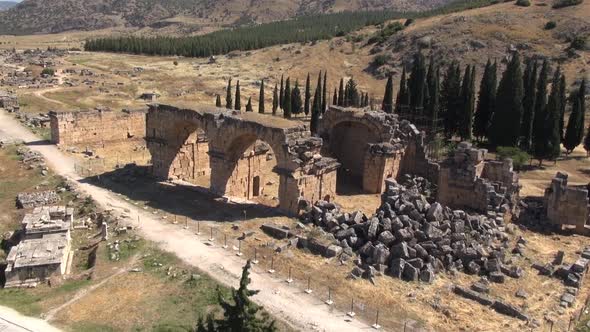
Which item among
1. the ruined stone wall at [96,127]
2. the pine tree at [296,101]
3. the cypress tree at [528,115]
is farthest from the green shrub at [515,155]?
the ruined stone wall at [96,127]

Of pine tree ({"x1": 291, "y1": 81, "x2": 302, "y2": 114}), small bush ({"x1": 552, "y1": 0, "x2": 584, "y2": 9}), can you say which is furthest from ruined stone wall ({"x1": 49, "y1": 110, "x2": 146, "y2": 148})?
small bush ({"x1": 552, "y1": 0, "x2": 584, "y2": 9})

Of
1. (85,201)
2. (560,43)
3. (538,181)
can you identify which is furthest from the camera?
(560,43)

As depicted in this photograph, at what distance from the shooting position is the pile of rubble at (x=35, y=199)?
92.1 feet

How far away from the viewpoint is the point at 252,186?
31984 mm

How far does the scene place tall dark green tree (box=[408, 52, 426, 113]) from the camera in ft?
160

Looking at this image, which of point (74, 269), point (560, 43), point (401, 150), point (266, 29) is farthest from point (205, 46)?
point (74, 269)

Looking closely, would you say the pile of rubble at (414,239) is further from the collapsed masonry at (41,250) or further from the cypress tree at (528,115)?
the cypress tree at (528,115)

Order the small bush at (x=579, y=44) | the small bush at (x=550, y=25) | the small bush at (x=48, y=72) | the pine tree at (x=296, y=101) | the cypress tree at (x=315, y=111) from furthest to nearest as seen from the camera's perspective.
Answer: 1. the small bush at (x=550, y=25)
2. the small bush at (x=48, y=72)
3. the small bush at (x=579, y=44)
4. the pine tree at (x=296, y=101)
5. the cypress tree at (x=315, y=111)

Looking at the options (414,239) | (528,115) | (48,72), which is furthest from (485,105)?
(48,72)

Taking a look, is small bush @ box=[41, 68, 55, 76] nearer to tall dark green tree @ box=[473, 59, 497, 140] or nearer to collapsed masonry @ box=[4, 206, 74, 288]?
collapsed masonry @ box=[4, 206, 74, 288]

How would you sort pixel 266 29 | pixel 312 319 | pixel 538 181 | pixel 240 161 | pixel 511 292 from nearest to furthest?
1. pixel 312 319
2. pixel 511 292
3. pixel 240 161
4. pixel 538 181
5. pixel 266 29

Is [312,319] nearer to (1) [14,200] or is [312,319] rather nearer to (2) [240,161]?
(2) [240,161]

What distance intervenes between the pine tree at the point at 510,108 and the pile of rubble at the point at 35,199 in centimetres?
3235

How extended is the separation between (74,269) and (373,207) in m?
16.5
